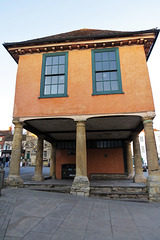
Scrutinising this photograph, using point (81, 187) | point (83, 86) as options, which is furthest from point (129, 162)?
point (83, 86)

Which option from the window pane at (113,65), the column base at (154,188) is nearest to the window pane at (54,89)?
the window pane at (113,65)

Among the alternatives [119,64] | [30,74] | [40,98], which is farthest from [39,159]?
[119,64]

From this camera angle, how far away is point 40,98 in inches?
339

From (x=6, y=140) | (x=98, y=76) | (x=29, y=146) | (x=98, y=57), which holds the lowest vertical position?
(x=29, y=146)

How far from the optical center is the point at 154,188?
6695 mm

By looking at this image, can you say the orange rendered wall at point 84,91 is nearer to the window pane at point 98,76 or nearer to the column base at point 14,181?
the window pane at point 98,76

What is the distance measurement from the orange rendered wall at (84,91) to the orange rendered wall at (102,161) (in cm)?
637

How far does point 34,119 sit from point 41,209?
494cm

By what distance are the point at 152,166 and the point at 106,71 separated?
556 centimetres

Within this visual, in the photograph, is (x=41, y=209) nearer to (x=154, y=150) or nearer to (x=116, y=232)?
(x=116, y=232)

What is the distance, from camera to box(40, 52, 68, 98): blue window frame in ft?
28.6

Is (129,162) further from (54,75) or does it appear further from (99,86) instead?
(54,75)

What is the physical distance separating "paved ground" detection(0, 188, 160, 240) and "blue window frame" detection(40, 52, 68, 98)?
5.54 meters

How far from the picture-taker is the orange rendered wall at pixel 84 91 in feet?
26.3
